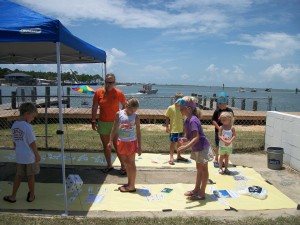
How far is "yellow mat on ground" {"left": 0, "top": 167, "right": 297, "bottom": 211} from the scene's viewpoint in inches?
183

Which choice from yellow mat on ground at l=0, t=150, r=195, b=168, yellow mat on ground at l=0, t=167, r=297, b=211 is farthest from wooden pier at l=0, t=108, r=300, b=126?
yellow mat on ground at l=0, t=167, r=297, b=211

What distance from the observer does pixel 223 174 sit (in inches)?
251

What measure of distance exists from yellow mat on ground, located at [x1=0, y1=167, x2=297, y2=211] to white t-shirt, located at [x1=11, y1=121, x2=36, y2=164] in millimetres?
704

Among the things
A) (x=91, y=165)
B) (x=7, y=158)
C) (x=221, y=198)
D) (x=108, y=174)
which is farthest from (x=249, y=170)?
(x=7, y=158)

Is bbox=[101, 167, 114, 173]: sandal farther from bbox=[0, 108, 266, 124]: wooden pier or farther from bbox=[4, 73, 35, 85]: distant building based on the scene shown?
bbox=[4, 73, 35, 85]: distant building

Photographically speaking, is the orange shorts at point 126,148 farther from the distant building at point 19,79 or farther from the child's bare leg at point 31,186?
the distant building at point 19,79

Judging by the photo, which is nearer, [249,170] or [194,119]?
[194,119]

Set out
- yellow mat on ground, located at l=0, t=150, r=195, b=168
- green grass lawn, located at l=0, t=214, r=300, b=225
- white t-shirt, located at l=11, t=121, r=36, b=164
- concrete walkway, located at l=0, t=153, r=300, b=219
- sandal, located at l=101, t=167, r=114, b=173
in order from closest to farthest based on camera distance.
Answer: green grass lawn, located at l=0, t=214, r=300, b=225 < white t-shirt, located at l=11, t=121, r=36, b=164 < concrete walkway, located at l=0, t=153, r=300, b=219 < sandal, located at l=101, t=167, r=114, b=173 < yellow mat on ground, located at l=0, t=150, r=195, b=168

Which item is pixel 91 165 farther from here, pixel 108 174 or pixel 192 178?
pixel 192 178

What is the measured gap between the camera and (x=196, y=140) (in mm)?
4680

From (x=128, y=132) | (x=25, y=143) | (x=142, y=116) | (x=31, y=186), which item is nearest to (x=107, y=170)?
(x=128, y=132)

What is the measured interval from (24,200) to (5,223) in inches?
34.2

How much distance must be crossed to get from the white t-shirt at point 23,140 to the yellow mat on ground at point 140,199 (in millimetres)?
704

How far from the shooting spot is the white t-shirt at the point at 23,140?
174 inches
